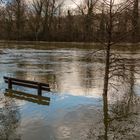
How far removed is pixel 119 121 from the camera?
13.3 meters

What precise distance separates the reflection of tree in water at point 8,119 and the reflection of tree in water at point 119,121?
247cm

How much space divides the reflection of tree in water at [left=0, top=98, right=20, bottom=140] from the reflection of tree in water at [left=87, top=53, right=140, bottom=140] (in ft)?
8.12

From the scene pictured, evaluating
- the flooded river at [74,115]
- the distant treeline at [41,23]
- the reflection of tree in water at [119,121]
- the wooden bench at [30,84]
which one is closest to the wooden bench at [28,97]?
the flooded river at [74,115]

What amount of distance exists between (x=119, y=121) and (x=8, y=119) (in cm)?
395

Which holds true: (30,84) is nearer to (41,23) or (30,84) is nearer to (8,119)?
(8,119)

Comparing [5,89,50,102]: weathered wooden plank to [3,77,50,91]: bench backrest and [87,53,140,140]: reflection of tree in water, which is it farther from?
[87,53,140,140]: reflection of tree in water

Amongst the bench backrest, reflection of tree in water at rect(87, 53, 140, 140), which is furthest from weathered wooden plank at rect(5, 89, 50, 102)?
reflection of tree in water at rect(87, 53, 140, 140)

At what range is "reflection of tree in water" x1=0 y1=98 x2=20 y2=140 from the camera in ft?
38.1

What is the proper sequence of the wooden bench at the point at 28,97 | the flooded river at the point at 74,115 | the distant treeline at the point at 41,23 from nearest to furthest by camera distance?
the flooded river at the point at 74,115 → the wooden bench at the point at 28,97 → the distant treeline at the point at 41,23

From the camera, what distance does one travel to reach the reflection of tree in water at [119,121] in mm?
11672

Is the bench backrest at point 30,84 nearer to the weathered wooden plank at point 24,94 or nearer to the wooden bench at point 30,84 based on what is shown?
the wooden bench at point 30,84

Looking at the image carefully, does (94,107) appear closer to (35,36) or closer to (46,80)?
(46,80)

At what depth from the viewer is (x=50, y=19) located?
108 metres

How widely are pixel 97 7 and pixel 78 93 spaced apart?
4514mm
